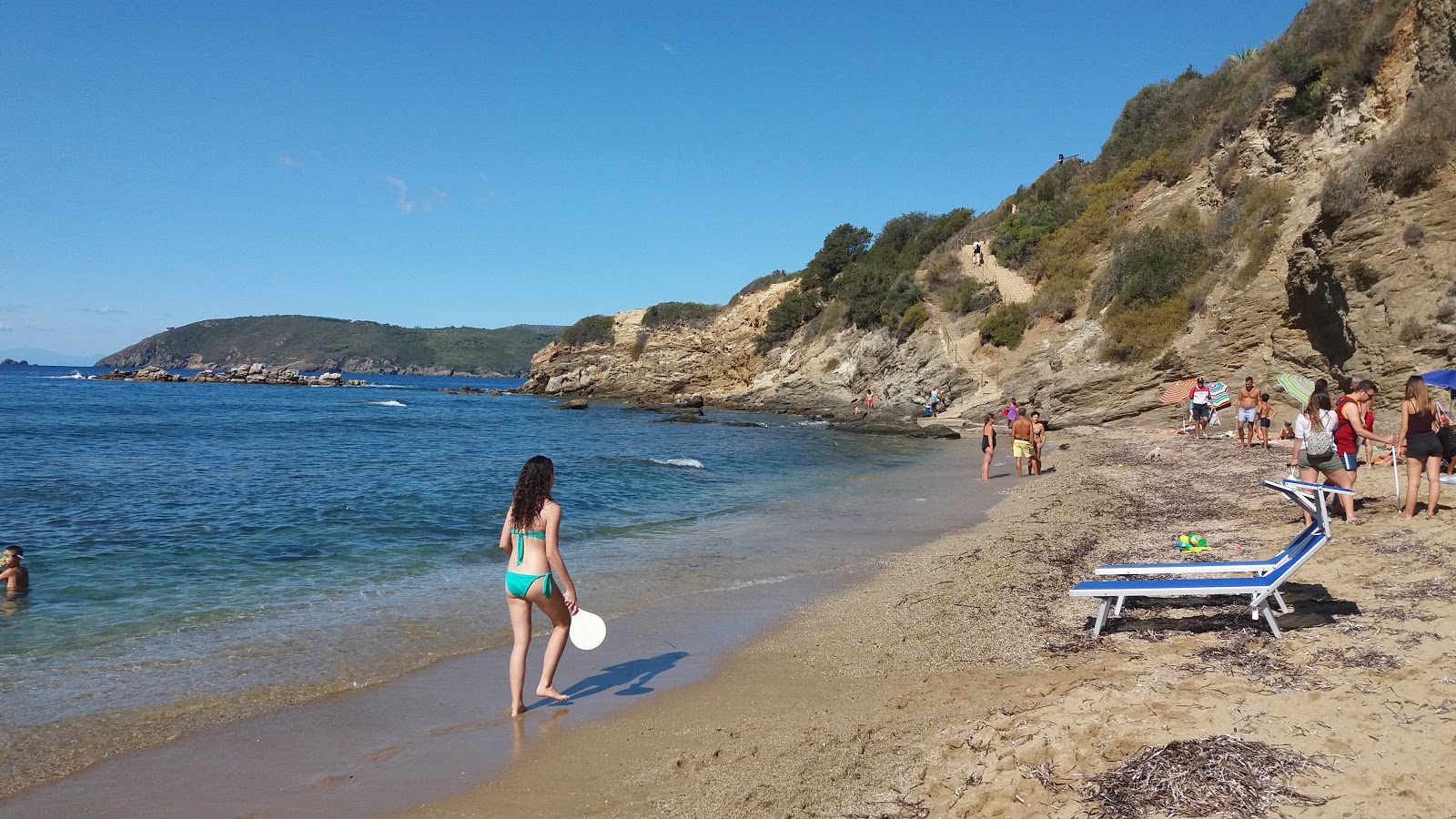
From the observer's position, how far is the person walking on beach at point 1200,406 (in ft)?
65.4

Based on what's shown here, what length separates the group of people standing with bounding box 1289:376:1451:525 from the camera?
795cm

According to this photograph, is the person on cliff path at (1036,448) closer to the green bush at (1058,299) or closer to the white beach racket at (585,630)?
the white beach racket at (585,630)

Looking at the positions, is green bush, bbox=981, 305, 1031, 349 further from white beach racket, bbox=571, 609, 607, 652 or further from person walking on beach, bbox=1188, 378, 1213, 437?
white beach racket, bbox=571, 609, 607, 652

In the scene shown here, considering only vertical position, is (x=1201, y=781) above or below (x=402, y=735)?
above

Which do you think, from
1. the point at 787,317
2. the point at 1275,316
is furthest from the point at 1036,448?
the point at 787,317

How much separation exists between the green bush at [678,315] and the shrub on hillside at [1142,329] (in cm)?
4073

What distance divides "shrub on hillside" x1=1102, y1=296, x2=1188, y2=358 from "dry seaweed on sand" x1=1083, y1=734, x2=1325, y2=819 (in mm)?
24051

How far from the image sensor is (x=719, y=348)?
6094 cm

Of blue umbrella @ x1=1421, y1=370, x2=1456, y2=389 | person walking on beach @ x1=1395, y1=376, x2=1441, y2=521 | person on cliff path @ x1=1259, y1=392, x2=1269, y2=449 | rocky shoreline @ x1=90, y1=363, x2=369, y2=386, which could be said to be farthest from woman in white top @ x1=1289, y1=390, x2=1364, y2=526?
rocky shoreline @ x1=90, y1=363, x2=369, y2=386

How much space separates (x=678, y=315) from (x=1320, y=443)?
5975 centimetres

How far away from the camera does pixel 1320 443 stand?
28.2 ft

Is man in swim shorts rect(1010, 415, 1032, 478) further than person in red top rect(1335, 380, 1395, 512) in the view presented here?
Yes

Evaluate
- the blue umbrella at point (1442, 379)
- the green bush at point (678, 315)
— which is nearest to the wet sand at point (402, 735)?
the blue umbrella at point (1442, 379)

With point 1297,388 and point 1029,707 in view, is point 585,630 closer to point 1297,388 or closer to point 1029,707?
point 1029,707
